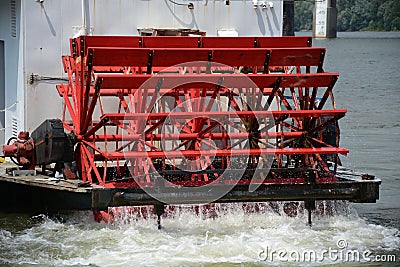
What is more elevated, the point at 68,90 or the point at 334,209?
the point at 68,90

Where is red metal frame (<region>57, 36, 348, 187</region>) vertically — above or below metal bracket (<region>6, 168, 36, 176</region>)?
above

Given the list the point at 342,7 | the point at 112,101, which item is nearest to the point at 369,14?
the point at 342,7

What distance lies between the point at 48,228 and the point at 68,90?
1.41 m

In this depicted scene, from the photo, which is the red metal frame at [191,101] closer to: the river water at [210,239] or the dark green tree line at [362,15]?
the river water at [210,239]

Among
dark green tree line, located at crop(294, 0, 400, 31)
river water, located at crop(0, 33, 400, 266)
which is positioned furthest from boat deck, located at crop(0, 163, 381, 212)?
dark green tree line, located at crop(294, 0, 400, 31)

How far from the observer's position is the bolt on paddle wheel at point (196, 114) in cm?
803

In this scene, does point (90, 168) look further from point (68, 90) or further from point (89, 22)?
point (89, 22)

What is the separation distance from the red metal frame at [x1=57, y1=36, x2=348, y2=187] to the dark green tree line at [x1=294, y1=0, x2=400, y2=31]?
45.3 meters

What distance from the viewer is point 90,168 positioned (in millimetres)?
8195

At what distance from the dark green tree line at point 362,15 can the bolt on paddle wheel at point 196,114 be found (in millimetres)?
45326

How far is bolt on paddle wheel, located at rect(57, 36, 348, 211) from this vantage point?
8.03m

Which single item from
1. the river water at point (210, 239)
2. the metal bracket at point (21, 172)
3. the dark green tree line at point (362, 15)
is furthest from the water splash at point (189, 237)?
the dark green tree line at point (362, 15)

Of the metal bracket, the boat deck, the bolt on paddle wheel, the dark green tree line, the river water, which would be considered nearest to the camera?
the river water

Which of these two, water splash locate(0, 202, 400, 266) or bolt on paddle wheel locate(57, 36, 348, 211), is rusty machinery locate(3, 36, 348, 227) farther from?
water splash locate(0, 202, 400, 266)
